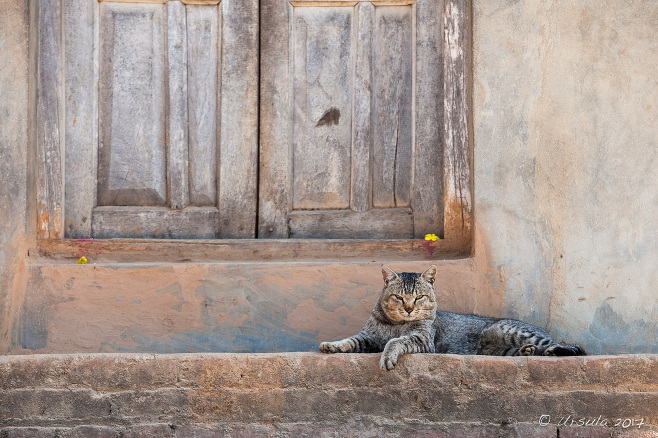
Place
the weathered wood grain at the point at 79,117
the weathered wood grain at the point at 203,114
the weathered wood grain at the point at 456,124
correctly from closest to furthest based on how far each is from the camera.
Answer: the weathered wood grain at the point at 456,124 < the weathered wood grain at the point at 79,117 < the weathered wood grain at the point at 203,114

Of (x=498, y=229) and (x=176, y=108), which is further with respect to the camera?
(x=176, y=108)

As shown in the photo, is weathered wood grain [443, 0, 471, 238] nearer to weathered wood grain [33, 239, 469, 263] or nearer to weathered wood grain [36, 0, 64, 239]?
weathered wood grain [33, 239, 469, 263]

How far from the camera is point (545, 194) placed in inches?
173

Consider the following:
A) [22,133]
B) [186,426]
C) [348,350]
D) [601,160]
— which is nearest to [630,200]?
[601,160]

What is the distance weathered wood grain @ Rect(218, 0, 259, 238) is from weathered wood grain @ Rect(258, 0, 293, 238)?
0.17ft

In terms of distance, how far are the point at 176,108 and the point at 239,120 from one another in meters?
0.42

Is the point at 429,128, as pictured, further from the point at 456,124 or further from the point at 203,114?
the point at 203,114

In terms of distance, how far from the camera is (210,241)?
4.59m

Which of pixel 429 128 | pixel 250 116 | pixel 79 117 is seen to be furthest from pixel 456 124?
pixel 79 117

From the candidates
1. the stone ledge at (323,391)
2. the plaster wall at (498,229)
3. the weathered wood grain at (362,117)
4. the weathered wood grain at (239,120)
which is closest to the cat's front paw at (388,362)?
the stone ledge at (323,391)

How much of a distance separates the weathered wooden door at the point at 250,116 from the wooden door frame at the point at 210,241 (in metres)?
0.06

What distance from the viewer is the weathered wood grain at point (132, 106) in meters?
4.72

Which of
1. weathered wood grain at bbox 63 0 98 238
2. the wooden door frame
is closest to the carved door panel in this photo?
weathered wood grain at bbox 63 0 98 238

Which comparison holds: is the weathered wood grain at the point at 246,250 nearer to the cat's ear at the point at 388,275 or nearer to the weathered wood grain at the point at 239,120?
the weathered wood grain at the point at 239,120
